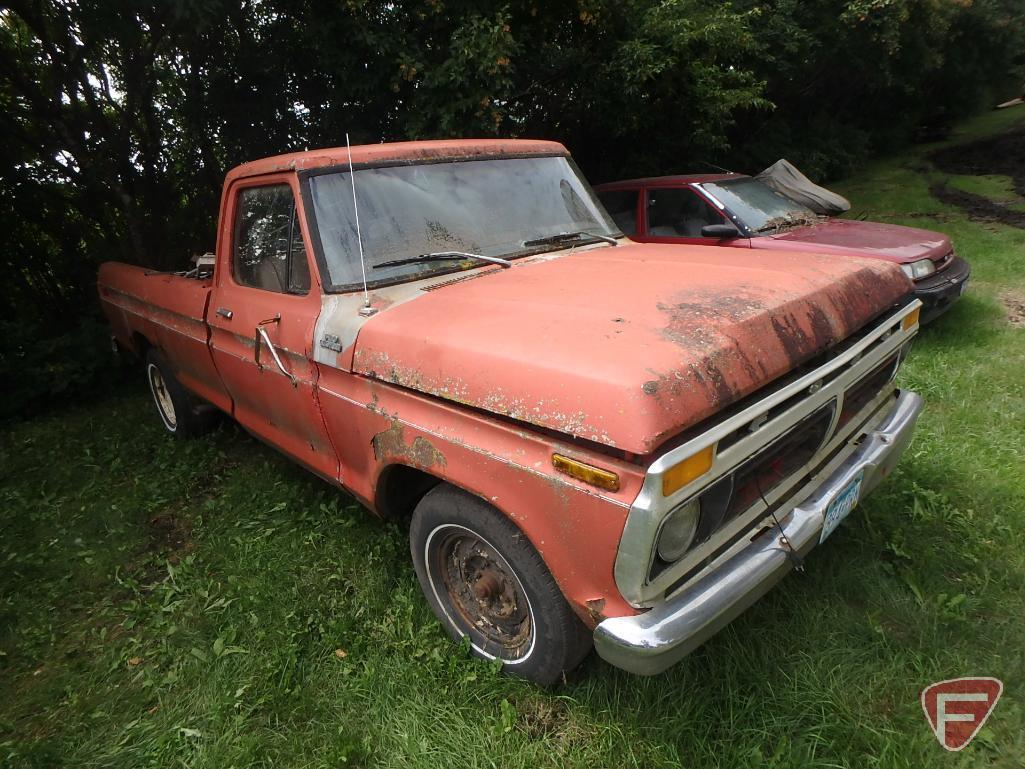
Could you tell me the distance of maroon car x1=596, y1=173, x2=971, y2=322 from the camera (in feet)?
15.9

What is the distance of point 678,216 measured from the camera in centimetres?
579

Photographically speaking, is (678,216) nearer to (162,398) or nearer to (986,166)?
(162,398)

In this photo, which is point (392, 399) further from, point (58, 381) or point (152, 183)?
point (152, 183)

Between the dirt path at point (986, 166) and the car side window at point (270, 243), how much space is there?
33.4ft

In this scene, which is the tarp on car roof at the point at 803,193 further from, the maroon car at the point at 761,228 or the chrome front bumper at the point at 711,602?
the chrome front bumper at the point at 711,602

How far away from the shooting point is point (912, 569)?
268cm

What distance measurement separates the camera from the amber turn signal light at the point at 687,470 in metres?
1.55

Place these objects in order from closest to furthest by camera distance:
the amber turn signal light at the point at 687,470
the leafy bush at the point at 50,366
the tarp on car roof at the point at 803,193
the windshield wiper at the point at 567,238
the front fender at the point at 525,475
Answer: the amber turn signal light at the point at 687,470 < the front fender at the point at 525,475 < the windshield wiper at the point at 567,238 < the leafy bush at the point at 50,366 < the tarp on car roof at the point at 803,193

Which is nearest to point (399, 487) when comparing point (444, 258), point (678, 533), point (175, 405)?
point (444, 258)

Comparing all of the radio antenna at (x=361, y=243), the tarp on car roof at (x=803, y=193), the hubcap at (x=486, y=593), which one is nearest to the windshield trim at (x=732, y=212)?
the tarp on car roof at (x=803, y=193)

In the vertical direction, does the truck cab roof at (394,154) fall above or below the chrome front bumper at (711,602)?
above

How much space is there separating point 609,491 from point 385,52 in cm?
576

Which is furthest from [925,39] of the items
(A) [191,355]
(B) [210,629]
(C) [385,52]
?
(B) [210,629]

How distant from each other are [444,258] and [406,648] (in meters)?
1.67
